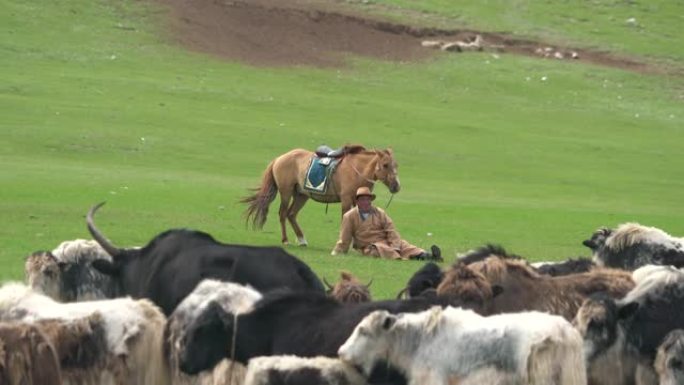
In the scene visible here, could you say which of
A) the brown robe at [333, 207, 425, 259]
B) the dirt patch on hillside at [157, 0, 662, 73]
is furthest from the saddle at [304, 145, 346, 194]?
the dirt patch on hillside at [157, 0, 662, 73]

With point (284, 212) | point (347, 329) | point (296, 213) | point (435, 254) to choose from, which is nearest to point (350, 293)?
point (347, 329)

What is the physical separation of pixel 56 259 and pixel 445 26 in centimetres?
3943

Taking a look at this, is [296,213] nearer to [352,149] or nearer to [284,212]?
[284,212]

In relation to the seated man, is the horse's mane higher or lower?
higher

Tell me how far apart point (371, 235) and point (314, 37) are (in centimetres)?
2920

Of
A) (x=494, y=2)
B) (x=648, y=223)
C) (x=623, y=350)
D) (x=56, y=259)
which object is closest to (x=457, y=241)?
(x=648, y=223)

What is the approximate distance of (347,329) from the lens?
395 inches

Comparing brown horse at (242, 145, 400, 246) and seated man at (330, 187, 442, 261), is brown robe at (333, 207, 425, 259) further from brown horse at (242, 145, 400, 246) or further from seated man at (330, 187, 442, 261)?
brown horse at (242, 145, 400, 246)

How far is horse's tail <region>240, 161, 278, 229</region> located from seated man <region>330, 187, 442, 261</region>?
255 cm

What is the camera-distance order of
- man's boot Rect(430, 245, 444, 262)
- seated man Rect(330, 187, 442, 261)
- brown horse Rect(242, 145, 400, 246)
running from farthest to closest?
1. brown horse Rect(242, 145, 400, 246)
2. seated man Rect(330, 187, 442, 261)
3. man's boot Rect(430, 245, 444, 262)

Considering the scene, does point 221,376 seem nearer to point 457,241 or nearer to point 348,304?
point 348,304

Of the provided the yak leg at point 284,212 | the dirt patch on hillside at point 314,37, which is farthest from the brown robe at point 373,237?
the dirt patch on hillside at point 314,37

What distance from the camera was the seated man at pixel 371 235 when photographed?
63.9ft

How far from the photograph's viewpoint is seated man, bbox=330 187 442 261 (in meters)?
19.5
